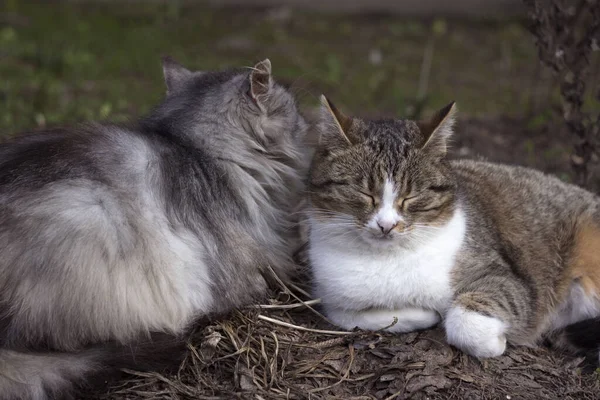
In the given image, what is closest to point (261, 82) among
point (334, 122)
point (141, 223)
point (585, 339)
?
point (334, 122)

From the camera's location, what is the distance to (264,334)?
3.93m

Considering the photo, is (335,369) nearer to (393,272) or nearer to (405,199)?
(393,272)

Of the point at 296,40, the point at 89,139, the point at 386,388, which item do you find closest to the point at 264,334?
the point at 386,388

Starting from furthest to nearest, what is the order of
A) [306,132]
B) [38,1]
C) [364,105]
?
[38,1], [364,105], [306,132]

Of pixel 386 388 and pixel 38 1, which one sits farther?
pixel 38 1

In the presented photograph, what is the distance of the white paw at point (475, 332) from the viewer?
3646 millimetres

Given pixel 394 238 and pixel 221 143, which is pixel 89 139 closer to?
pixel 221 143

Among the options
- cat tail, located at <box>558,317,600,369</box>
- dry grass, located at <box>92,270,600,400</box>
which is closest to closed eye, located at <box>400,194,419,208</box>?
dry grass, located at <box>92,270,600,400</box>

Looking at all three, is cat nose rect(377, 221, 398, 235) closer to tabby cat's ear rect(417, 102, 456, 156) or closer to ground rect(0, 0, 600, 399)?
tabby cat's ear rect(417, 102, 456, 156)

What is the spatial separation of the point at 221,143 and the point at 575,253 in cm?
195

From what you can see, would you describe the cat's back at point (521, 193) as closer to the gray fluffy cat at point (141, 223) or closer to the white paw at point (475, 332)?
the white paw at point (475, 332)

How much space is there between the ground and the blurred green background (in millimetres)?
24

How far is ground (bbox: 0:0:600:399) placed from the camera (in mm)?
3709

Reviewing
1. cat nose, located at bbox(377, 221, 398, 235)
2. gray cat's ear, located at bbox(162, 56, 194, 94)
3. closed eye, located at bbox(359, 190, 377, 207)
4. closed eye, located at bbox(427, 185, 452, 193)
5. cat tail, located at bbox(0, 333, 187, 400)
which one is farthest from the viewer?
gray cat's ear, located at bbox(162, 56, 194, 94)
